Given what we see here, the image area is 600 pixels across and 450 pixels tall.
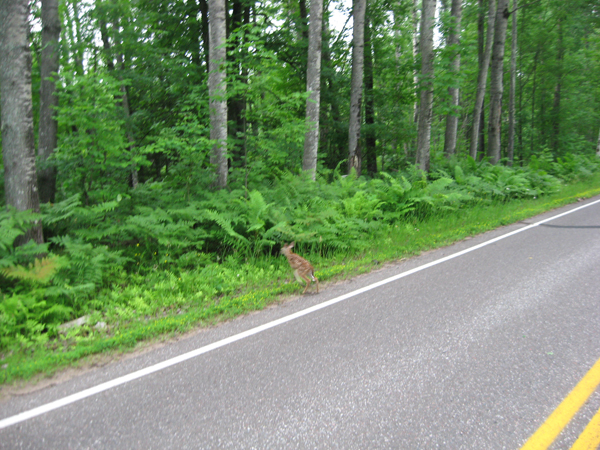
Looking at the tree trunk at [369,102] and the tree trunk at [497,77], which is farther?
the tree trunk at [369,102]

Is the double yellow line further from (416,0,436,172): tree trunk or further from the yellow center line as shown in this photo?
(416,0,436,172): tree trunk

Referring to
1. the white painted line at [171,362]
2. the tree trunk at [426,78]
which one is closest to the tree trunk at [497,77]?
the tree trunk at [426,78]

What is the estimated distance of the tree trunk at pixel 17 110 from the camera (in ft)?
20.5

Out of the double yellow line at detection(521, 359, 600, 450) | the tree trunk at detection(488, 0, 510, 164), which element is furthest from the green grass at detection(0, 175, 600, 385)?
the tree trunk at detection(488, 0, 510, 164)

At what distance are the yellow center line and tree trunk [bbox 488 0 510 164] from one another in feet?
56.1

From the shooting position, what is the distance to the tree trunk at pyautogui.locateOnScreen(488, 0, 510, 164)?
672 inches

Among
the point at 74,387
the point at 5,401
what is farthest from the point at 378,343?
the point at 5,401

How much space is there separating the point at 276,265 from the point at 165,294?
2.24 m

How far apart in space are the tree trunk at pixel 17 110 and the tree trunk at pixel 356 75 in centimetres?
→ 969

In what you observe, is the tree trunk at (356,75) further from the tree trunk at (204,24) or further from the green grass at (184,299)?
the tree trunk at (204,24)

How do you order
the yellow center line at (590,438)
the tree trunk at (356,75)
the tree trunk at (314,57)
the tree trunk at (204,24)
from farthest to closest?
the tree trunk at (204,24) → the tree trunk at (356,75) → the tree trunk at (314,57) → the yellow center line at (590,438)

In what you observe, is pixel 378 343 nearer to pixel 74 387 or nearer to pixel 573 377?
pixel 573 377

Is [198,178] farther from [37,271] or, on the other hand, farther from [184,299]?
[37,271]

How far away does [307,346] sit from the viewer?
471cm
